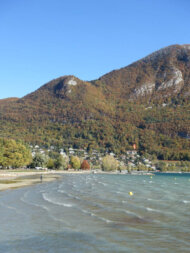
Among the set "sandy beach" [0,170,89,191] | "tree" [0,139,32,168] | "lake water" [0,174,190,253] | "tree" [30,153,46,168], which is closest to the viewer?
"lake water" [0,174,190,253]

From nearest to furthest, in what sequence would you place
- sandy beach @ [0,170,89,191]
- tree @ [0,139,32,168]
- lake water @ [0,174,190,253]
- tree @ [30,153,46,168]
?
1. lake water @ [0,174,190,253]
2. sandy beach @ [0,170,89,191]
3. tree @ [0,139,32,168]
4. tree @ [30,153,46,168]

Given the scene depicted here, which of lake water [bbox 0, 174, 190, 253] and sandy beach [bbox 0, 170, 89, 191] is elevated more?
lake water [bbox 0, 174, 190, 253]

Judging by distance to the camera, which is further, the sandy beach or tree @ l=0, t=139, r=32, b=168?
tree @ l=0, t=139, r=32, b=168

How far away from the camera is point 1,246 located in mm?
16578

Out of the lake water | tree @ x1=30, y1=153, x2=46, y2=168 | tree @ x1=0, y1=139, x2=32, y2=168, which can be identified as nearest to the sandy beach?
tree @ x1=0, y1=139, x2=32, y2=168

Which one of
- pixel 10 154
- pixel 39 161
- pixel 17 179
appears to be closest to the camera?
pixel 17 179

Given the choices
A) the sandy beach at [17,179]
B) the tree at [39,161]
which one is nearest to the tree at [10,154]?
the sandy beach at [17,179]

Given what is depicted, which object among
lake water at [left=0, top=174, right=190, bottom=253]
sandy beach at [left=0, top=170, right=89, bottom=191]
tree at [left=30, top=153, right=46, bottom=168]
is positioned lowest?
sandy beach at [left=0, top=170, right=89, bottom=191]

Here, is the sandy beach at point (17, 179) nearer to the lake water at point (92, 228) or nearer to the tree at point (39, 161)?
the lake water at point (92, 228)

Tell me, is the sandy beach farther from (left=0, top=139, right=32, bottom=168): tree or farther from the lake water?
the lake water

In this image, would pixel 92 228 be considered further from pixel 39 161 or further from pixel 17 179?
pixel 39 161

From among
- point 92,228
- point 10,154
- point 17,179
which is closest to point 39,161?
point 10,154

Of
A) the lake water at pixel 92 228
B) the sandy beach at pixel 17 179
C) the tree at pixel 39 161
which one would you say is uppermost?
the tree at pixel 39 161

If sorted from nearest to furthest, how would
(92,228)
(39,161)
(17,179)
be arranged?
(92,228)
(17,179)
(39,161)
